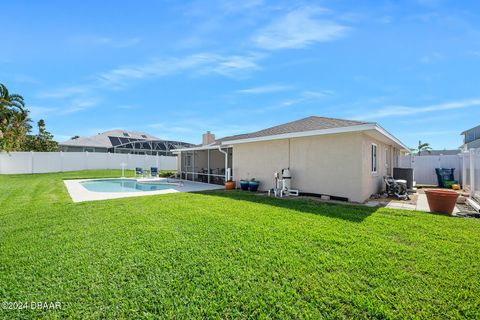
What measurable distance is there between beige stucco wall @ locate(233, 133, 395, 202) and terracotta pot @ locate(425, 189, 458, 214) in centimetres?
213

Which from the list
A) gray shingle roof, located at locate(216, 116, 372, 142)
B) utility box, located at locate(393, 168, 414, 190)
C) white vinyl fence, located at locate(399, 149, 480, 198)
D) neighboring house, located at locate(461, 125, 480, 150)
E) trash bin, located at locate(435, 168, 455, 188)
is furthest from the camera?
neighboring house, located at locate(461, 125, 480, 150)

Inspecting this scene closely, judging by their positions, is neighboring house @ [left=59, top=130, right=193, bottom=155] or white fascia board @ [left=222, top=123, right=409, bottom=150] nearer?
white fascia board @ [left=222, top=123, right=409, bottom=150]

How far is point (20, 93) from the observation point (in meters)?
24.5

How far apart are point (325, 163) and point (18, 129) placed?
109 ft

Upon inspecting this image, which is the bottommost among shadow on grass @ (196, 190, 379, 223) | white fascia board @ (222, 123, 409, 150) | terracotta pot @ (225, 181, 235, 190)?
shadow on grass @ (196, 190, 379, 223)

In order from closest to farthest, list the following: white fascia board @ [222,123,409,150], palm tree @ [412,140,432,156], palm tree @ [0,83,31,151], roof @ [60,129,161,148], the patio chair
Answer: white fascia board @ [222,123,409,150] < the patio chair < palm tree @ [0,83,31,151] < roof @ [60,129,161,148] < palm tree @ [412,140,432,156]

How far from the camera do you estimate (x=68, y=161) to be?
83.6 feet

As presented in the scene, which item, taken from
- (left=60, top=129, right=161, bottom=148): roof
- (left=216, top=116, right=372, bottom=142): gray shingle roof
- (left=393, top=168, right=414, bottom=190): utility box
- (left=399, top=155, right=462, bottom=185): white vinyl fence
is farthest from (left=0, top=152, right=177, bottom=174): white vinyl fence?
(left=399, top=155, right=462, bottom=185): white vinyl fence

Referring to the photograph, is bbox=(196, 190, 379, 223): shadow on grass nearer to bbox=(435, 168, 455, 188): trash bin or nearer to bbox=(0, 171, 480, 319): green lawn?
bbox=(0, 171, 480, 319): green lawn

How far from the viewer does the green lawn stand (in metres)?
2.68

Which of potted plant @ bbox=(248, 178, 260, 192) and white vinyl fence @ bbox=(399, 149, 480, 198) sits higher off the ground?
white vinyl fence @ bbox=(399, 149, 480, 198)

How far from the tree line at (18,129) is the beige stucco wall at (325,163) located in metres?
26.6

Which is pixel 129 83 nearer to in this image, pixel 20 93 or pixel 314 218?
pixel 314 218

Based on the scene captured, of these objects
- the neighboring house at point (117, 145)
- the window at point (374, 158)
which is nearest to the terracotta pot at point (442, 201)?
the window at point (374, 158)
